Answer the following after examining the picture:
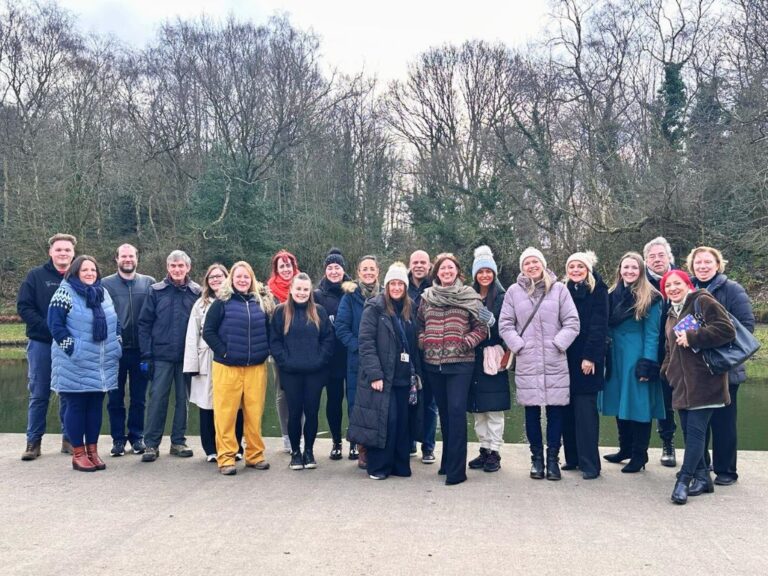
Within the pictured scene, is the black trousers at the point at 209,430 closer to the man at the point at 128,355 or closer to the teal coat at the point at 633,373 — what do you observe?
the man at the point at 128,355

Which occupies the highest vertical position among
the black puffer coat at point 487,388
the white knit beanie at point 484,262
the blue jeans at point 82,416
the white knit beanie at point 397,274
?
the white knit beanie at point 484,262

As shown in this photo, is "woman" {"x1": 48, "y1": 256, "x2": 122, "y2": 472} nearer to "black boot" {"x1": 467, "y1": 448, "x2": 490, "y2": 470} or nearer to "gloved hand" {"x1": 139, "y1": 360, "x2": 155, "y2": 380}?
"gloved hand" {"x1": 139, "y1": 360, "x2": 155, "y2": 380}

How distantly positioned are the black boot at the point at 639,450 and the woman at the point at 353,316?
6.98 feet

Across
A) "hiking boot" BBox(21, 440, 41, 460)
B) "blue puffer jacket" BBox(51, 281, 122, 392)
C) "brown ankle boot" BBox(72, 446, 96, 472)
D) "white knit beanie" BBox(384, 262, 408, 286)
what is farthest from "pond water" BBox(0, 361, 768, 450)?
"white knit beanie" BBox(384, 262, 408, 286)

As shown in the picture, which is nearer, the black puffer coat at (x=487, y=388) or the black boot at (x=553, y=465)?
the black boot at (x=553, y=465)

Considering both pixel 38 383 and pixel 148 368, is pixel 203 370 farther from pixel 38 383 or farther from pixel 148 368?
pixel 38 383

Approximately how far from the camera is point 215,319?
5.61 m

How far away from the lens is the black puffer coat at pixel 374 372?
5355 mm

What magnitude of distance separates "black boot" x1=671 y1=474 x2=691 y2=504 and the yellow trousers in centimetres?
315

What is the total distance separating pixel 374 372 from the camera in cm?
536

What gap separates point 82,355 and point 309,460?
1.99m

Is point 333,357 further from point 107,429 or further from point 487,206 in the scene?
point 487,206

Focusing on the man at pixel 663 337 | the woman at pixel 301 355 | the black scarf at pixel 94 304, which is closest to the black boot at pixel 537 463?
the man at pixel 663 337

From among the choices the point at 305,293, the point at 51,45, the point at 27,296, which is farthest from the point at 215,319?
the point at 51,45
